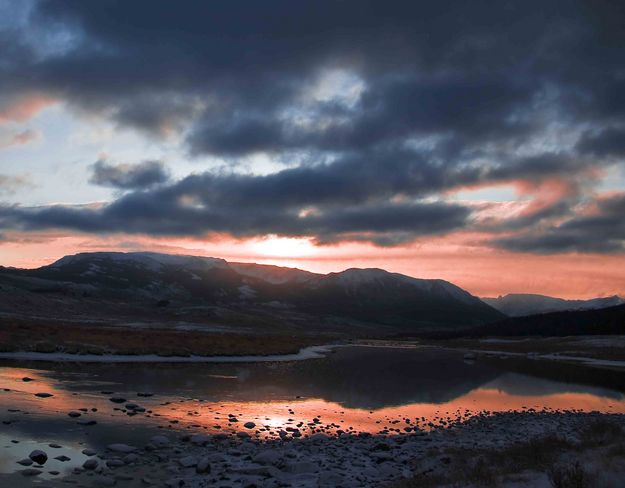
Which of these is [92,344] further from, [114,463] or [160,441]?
[114,463]

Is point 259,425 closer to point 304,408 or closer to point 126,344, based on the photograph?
point 304,408

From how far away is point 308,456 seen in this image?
18516 mm

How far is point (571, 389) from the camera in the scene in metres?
49.9

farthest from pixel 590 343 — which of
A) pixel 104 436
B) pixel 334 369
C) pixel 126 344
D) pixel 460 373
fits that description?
pixel 104 436

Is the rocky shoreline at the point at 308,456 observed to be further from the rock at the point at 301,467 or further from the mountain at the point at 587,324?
the mountain at the point at 587,324

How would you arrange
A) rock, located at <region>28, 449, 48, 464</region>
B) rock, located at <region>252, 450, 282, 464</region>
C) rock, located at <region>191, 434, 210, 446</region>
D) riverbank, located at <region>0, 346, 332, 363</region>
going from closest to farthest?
rock, located at <region>28, 449, 48, 464</region> → rock, located at <region>252, 450, 282, 464</region> → rock, located at <region>191, 434, 210, 446</region> → riverbank, located at <region>0, 346, 332, 363</region>

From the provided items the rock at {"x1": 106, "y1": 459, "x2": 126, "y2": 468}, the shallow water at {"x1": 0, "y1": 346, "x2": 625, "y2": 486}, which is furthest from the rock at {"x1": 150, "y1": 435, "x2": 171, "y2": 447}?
the rock at {"x1": 106, "y1": 459, "x2": 126, "y2": 468}

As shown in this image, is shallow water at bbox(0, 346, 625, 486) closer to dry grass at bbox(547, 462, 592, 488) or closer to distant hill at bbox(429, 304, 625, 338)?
dry grass at bbox(547, 462, 592, 488)

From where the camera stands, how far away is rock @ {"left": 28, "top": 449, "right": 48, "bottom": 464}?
15.5 metres

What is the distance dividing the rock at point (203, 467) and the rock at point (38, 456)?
4452mm

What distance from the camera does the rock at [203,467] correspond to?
15773 millimetres

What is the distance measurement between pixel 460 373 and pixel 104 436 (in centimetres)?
4952

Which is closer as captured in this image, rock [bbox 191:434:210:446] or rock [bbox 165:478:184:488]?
rock [bbox 165:478:184:488]

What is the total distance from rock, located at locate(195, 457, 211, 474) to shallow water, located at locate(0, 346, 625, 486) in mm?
3527
